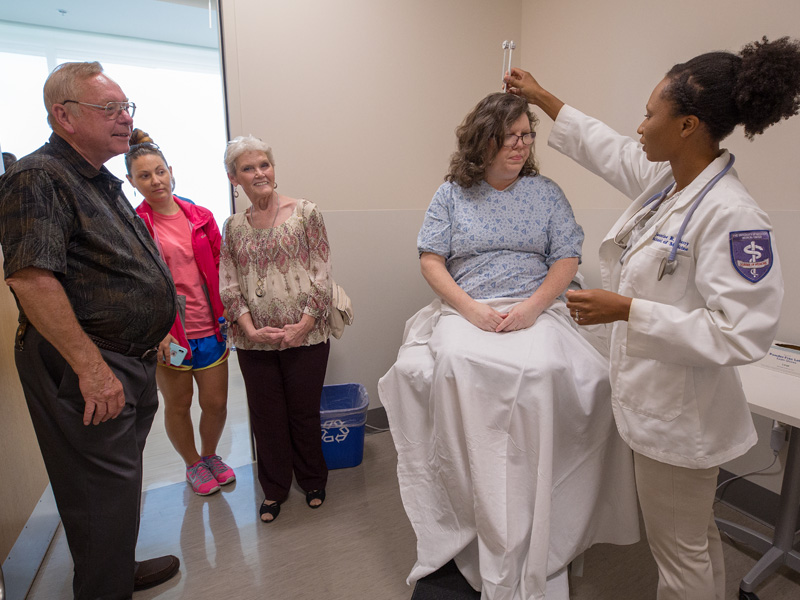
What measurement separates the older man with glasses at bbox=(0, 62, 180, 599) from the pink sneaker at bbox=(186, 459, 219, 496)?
667 millimetres

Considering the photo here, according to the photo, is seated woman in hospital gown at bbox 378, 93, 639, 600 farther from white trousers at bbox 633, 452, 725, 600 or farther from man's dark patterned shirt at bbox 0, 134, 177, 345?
man's dark patterned shirt at bbox 0, 134, 177, 345

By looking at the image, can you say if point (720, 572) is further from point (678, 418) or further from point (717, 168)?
point (717, 168)

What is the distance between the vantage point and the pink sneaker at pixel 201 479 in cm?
222

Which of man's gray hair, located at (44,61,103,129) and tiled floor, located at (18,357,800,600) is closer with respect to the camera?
man's gray hair, located at (44,61,103,129)

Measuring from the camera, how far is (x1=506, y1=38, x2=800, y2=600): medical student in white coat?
1.03 m

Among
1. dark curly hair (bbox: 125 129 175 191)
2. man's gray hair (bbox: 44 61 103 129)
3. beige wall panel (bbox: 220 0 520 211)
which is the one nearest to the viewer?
man's gray hair (bbox: 44 61 103 129)

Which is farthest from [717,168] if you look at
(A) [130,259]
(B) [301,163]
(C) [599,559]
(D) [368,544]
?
(B) [301,163]

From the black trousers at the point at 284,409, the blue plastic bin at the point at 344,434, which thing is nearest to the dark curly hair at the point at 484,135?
the black trousers at the point at 284,409

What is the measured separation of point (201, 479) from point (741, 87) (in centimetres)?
240

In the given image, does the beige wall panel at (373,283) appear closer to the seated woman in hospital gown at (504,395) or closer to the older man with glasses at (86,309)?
the seated woman in hospital gown at (504,395)

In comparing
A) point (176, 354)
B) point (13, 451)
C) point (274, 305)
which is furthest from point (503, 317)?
point (13, 451)

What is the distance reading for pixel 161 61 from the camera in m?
3.54

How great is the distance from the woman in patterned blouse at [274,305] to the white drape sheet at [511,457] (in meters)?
0.47

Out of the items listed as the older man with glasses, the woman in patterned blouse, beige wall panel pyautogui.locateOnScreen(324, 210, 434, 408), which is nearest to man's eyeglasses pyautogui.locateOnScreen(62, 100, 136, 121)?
the older man with glasses
